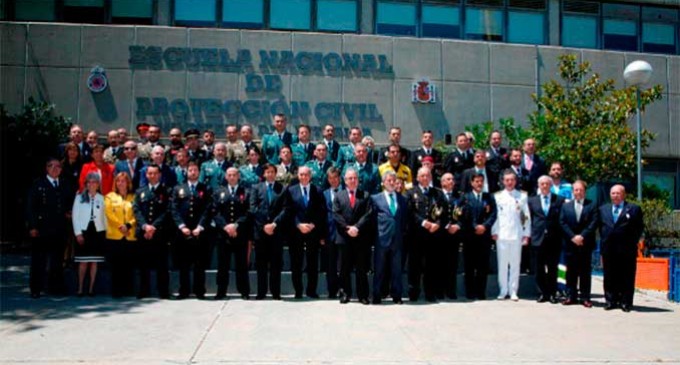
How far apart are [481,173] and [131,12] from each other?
46.5ft

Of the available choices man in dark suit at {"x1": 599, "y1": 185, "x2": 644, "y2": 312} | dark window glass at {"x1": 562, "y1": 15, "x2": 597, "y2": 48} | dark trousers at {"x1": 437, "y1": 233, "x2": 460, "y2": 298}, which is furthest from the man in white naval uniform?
dark window glass at {"x1": 562, "y1": 15, "x2": 597, "y2": 48}

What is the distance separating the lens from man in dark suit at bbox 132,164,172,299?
9633 mm

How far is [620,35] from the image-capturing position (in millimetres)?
22953

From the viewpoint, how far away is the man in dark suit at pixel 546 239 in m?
9.95

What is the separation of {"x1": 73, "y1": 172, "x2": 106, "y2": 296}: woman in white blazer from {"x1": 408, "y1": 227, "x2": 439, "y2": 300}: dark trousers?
16.3 feet

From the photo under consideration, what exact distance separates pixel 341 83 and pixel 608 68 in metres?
9.55

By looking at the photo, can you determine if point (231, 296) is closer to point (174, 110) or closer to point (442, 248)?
point (442, 248)

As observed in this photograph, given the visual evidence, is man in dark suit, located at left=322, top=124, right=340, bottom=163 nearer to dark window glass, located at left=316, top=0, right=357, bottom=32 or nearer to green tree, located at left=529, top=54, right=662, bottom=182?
green tree, located at left=529, top=54, right=662, bottom=182

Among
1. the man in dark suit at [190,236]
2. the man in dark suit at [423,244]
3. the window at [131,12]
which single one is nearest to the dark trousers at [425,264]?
the man in dark suit at [423,244]

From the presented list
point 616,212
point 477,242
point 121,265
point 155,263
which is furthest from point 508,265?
point 121,265

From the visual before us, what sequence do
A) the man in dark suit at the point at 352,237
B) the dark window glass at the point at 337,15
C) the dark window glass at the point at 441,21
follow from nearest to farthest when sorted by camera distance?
the man in dark suit at the point at 352,237 < the dark window glass at the point at 337,15 < the dark window glass at the point at 441,21

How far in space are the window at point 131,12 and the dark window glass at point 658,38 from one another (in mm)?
17862

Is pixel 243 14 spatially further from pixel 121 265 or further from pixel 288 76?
pixel 121 265

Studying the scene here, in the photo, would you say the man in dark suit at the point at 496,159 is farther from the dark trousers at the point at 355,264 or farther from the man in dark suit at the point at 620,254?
the dark trousers at the point at 355,264
